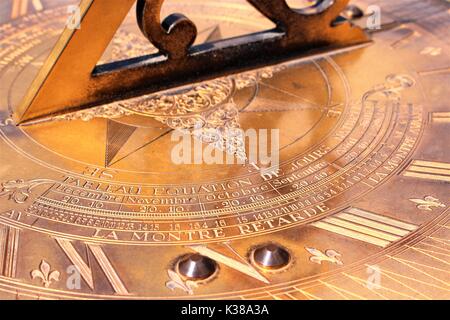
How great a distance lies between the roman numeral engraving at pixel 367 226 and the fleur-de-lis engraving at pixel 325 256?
0.11 m

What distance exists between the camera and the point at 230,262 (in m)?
2.46

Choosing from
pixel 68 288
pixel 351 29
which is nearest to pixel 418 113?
pixel 351 29

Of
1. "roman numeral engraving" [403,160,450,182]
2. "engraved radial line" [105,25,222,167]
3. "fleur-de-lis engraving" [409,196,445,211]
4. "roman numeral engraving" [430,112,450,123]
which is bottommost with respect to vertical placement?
"fleur-de-lis engraving" [409,196,445,211]

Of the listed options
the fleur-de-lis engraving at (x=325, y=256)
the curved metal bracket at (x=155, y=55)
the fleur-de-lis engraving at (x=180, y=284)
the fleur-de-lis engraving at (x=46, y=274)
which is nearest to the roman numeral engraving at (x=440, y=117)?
the curved metal bracket at (x=155, y=55)

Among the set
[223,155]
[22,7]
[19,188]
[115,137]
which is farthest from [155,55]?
[22,7]

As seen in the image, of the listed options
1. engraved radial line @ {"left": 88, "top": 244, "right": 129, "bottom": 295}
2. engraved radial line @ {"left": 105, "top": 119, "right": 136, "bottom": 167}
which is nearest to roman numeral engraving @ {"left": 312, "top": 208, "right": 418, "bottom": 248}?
engraved radial line @ {"left": 88, "top": 244, "right": 129, "bottom": 295}

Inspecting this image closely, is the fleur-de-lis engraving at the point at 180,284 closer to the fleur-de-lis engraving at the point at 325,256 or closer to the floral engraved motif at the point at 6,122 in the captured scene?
the fleur-de-lis engraving at the point at 325,256

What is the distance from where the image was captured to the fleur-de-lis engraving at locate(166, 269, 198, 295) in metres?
2.35

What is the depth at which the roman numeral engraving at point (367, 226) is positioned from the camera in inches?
102

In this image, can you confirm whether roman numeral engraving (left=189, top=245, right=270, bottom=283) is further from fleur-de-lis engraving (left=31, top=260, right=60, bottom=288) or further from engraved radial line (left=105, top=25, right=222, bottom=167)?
engraved radial line (left=105, top=25, right=222, bottom=167)

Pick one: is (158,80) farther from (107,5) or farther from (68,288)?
(68,288)

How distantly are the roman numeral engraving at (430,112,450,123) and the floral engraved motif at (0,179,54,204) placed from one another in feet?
4.84

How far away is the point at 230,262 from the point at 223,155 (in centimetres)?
59
